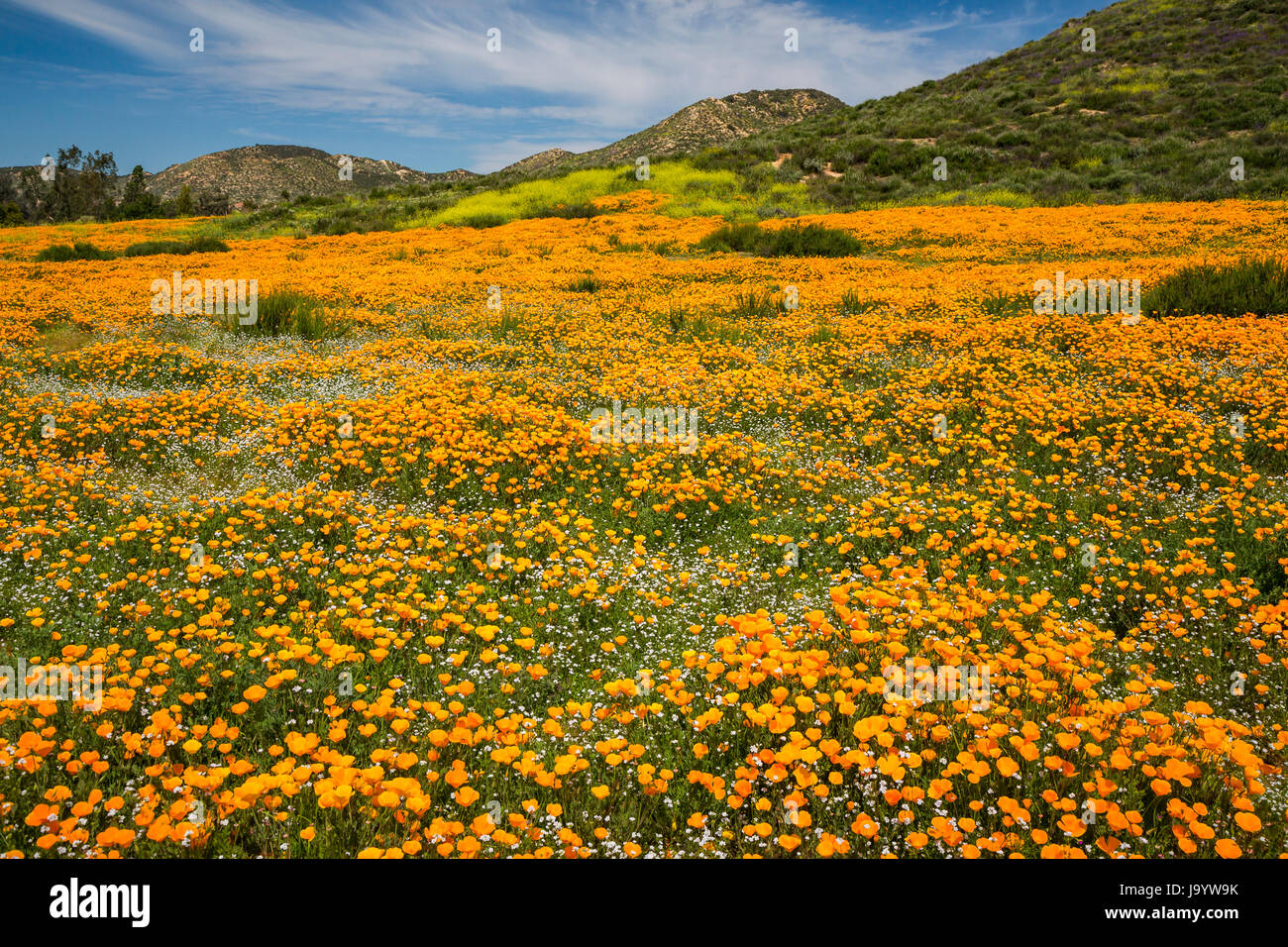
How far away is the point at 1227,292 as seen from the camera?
12.7 meters

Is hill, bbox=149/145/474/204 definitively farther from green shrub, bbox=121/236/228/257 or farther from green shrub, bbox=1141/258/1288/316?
green shrub, bbox=1141/258/1288/316

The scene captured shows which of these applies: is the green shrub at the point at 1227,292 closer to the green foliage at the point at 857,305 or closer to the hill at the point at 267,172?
the green foliage at the point at 857,305

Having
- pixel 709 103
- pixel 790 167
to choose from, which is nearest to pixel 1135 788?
pixel 790 167

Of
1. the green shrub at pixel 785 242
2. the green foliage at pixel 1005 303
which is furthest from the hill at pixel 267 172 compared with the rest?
the green foliage at pixel 1005 303

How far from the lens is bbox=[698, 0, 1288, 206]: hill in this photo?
2964cm

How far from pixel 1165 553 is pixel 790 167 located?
37856 mm

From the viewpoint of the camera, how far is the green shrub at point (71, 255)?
24797mm

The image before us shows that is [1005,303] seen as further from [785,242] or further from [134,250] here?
[134,250]

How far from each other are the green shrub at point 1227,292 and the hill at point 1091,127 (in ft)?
59.0

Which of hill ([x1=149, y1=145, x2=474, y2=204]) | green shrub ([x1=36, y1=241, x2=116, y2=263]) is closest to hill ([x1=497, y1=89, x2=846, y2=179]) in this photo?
hill ([x1=149, y1=145, x2=474, y2=204])

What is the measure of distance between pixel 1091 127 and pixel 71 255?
4811cm

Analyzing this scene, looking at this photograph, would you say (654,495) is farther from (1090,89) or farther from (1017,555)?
(1090,89)

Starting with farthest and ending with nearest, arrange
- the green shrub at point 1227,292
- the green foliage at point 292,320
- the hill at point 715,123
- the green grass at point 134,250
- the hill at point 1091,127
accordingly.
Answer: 1. the hill at point 715,123
2. the hill at point 1091,127
3. the green grass at point 134,250
4. the green foliage at point 292,320
5. the green shrub at point 1227,292
